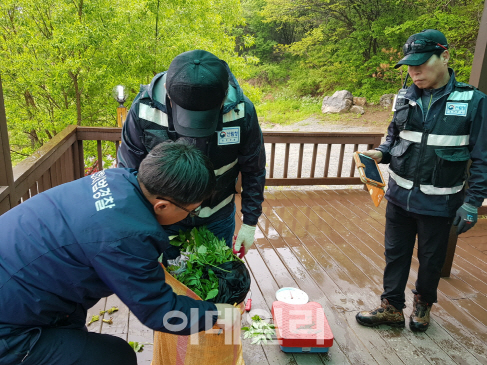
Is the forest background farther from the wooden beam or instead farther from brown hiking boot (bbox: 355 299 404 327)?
brown hiking boot (bbox: 355 299 404 327)

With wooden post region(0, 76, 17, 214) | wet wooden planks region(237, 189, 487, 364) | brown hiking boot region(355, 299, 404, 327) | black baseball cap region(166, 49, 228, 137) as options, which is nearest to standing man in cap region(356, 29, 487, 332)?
brown hiking boot region(355, 299, 404, 327)

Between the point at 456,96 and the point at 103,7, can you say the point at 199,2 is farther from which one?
the point at 456,96

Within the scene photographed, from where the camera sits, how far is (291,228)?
3.70 meters

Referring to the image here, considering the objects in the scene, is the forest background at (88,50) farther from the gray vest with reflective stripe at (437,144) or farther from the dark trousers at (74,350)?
the dark trousers at (74,350)

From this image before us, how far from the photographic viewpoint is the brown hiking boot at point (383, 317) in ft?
7.41

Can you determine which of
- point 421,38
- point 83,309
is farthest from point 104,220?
point 421,38

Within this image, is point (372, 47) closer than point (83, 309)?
No

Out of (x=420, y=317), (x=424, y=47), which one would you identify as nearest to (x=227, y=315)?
(x=420, y=317)

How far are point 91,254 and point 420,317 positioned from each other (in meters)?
2.02

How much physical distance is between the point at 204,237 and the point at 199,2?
533 cm

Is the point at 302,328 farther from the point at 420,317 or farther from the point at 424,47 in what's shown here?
the point at 424,47

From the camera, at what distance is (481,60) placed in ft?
8.60

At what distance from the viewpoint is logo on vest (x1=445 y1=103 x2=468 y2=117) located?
6.23 ft

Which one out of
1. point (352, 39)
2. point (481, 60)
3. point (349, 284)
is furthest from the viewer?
point (352, 39)
